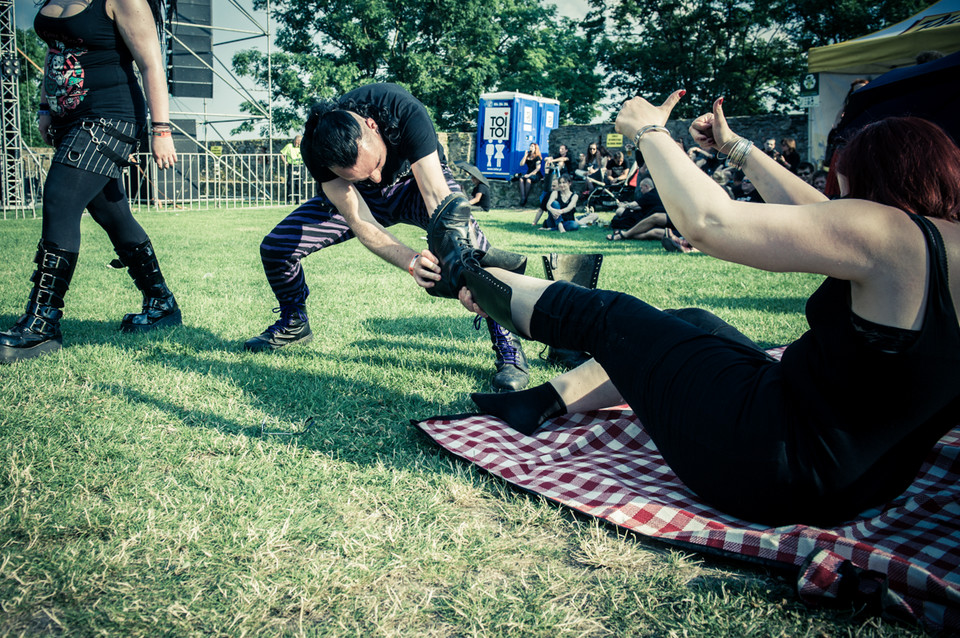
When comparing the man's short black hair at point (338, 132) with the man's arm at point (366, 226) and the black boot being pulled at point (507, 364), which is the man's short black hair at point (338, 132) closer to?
the man's arm at point (366, 226)

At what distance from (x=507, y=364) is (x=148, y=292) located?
2465 millimetres

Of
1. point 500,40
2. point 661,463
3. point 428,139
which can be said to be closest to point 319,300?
point 428,139

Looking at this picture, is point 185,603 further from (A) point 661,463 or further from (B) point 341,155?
(B) point 341,155

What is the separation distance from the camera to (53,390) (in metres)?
2.74

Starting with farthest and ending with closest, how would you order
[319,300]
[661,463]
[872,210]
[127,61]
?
1. [319,300]
2. [127,61]
3. [661,463]
4. [872,210]

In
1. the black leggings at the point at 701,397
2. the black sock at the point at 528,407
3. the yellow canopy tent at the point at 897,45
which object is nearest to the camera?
the black leggings at the point at 701,397

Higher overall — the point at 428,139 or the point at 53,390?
the point at 428,139

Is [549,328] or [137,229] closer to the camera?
[549,328]

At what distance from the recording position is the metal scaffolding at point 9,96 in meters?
13.0

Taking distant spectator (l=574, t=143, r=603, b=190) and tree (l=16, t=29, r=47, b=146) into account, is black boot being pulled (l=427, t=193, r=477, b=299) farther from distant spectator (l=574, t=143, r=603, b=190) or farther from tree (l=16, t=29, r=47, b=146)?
tree (l=16, t=29, r=47, b=146)

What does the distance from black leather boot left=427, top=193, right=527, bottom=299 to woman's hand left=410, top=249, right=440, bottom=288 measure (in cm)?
3

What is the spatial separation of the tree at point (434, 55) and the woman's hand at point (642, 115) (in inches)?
1183

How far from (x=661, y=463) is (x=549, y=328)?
74cm

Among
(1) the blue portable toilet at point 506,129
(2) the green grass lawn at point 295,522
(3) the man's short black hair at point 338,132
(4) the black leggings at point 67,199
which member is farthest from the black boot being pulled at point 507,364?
(1) the blue portable toilet at point 506,129
